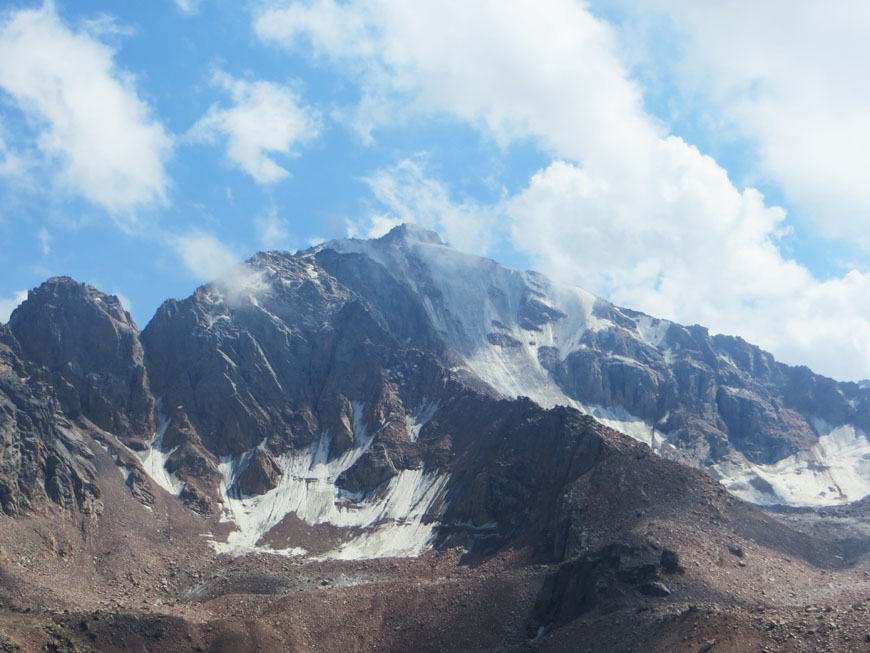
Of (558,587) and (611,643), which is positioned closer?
(611,643)

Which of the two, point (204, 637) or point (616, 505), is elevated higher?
point (616, 505)

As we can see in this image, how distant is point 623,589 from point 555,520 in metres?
48.3

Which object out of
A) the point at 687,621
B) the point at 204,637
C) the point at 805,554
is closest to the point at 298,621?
the point at 204,637

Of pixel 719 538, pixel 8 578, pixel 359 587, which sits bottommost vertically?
pixel 8 578

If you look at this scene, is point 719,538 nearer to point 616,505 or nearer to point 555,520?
point 616,505

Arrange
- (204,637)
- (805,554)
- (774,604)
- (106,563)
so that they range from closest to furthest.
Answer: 1. (774,604)
2. (204,637)
3. (805,554)
4. (106,563)

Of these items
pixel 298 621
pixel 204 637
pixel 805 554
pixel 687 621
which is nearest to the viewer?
pixel 687 621

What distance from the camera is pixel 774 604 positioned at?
143 meters

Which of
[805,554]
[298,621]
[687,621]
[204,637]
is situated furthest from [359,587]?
[805,554]

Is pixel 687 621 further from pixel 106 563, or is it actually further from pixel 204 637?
pixel 106 563

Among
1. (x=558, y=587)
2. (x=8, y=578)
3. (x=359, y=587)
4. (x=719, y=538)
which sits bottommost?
(x=8, y=578)

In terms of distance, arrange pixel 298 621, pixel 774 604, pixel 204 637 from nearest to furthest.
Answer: pixel 774 604
pixel 204 637
pixel 298 621

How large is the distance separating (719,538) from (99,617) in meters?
112

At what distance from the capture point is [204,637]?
15512 cm
